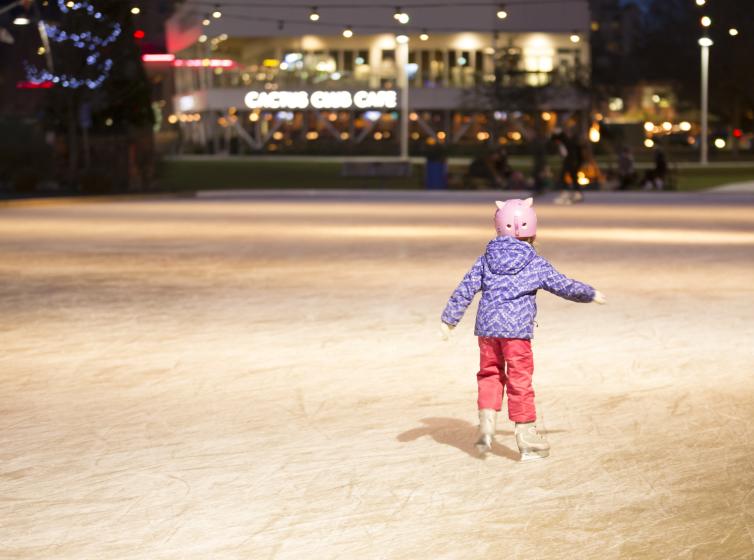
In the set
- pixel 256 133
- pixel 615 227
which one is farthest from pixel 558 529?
pixel 256 133

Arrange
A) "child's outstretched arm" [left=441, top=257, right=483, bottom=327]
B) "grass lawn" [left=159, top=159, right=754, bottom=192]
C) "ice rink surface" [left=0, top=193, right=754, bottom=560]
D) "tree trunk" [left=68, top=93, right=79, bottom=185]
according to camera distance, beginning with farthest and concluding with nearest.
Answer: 1. "grass lawn" [left=159, top=159, right=754, bottom=192]
2. "tree trunk" [left=68, top=93, right=79, bottom=185]
3. "child's outstretched arm" [left=441, top=257, right=483, bottom=327]
4. "ice rink surface" [left=0, top=193, right=754, bottom=560]

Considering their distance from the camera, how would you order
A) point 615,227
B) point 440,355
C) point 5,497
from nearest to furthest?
point 5,497, point 440,355, point 615,227

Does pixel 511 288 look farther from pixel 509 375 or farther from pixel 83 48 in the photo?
pixel 83 48

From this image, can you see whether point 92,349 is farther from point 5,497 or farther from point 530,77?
point 530,77

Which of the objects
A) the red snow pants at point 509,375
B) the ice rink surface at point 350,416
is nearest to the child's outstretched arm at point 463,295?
the red snow pants at point 509,375

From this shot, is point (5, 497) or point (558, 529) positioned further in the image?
point (5, 497)

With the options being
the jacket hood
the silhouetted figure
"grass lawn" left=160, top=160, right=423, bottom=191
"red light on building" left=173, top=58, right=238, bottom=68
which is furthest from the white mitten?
"red light on building" left=173, top=58, right=238, bottom=68

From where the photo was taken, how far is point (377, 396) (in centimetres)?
989

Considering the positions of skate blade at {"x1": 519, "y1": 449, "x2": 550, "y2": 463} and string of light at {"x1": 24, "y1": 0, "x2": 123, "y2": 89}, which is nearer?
skate blade at {"x1": 519, "y1": 449, "x2": 550, "y2": 463}

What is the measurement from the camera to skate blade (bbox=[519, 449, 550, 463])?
309 inches

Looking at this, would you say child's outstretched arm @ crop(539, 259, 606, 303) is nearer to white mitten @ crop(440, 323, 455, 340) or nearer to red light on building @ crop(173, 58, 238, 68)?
white mitten @ crop(440, 323, 455, 340)

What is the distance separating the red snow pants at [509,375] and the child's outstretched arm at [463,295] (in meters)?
0.18

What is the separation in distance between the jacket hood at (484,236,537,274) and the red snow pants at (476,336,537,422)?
363mm

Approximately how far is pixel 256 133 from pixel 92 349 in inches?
3610
